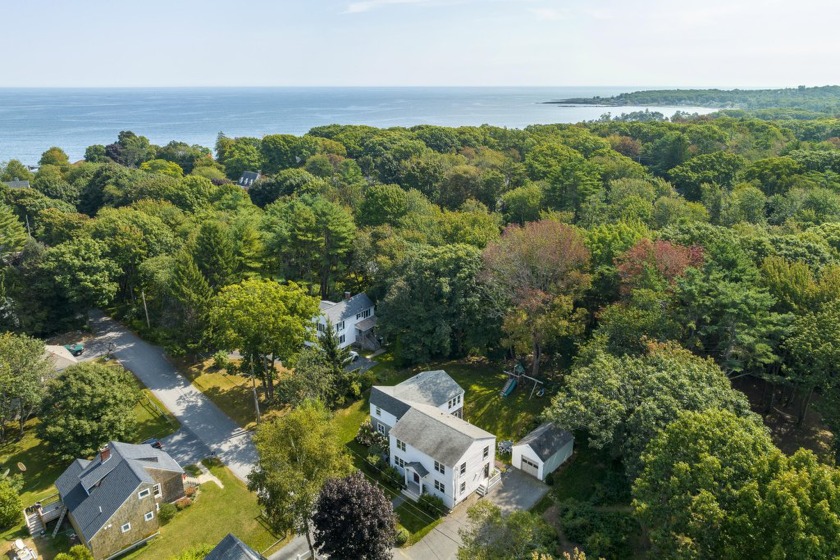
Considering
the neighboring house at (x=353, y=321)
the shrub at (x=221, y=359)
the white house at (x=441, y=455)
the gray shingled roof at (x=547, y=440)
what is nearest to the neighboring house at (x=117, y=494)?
the white house at (x=441, y=455)

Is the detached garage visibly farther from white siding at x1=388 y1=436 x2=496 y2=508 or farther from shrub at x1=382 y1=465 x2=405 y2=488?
shrub at x1=382 y1=465 x2=405 y2=488

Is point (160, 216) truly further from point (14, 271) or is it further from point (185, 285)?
point (185, 285)

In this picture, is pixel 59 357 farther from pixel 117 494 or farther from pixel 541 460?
pixel 541 460

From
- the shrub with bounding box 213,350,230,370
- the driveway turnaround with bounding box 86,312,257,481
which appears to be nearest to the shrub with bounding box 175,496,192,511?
the driveway turnaround with bounding box 86,312,257,481

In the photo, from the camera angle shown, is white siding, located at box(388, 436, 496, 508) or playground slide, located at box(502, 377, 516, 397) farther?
playground slide, located at box(502, 377, 516, 397)

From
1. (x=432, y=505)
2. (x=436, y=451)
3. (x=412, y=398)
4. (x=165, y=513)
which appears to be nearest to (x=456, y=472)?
(x=436, y=451)

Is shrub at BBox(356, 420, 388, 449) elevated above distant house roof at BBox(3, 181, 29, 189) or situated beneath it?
situated beneath
